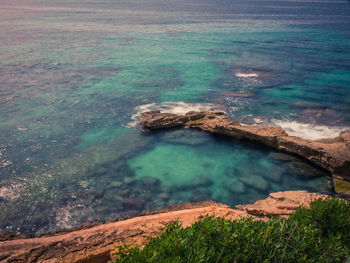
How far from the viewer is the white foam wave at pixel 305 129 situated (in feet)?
59.2

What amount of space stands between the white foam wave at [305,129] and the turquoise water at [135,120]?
132 mm

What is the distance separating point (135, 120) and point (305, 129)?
1241 cm

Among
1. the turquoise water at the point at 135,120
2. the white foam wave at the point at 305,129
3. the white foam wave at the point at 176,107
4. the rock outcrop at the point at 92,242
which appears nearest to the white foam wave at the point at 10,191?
the turquoise water at the point at 135,120

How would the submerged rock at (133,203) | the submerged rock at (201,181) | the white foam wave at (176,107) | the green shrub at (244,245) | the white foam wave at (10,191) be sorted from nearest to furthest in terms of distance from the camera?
the green shrub at (244,245) < the submerged rock at (133,203) < the white foam wave at (10,191) < the submerged rock at (201,181) < the white foam wave at (176,107)

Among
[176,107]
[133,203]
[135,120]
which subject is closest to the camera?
[133,203]

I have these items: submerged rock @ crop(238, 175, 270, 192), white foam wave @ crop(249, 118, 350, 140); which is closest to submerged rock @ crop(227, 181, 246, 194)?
submerged rock @ crop(238, 175, 270, 192)

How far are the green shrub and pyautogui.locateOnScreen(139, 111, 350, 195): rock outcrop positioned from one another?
774cm

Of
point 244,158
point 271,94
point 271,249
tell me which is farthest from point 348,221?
point 271,94

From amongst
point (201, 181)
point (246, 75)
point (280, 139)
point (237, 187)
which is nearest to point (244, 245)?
point (237, 187)

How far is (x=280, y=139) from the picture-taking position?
16.0 meters

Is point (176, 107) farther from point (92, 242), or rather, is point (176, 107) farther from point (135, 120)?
point (92, 242)

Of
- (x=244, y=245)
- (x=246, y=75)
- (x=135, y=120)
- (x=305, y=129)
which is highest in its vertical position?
(x=244, y=245)

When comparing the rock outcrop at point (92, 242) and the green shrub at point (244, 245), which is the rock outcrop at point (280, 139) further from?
the rock outcrop at point (92, 242)

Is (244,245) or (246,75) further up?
(244,245)
